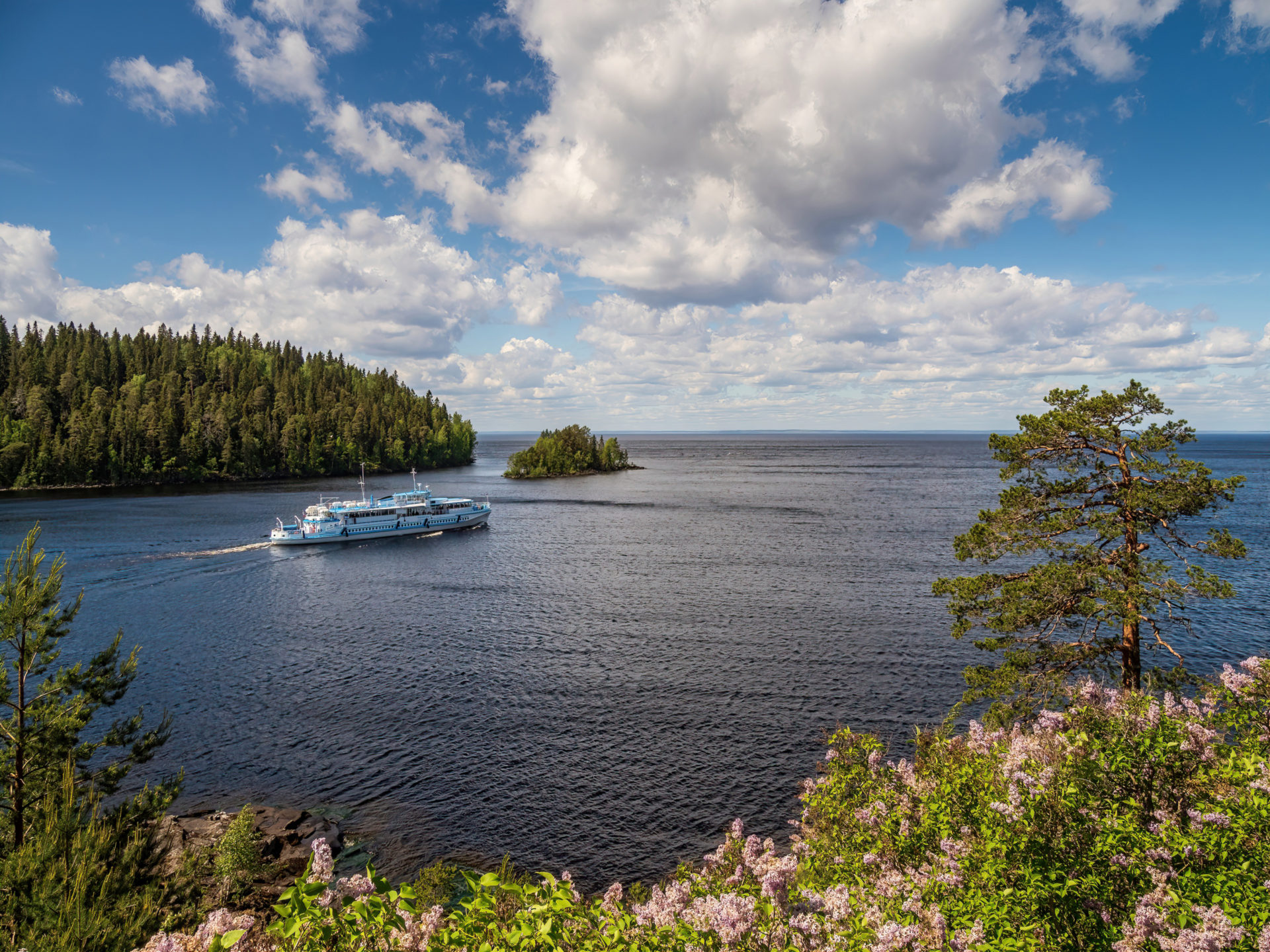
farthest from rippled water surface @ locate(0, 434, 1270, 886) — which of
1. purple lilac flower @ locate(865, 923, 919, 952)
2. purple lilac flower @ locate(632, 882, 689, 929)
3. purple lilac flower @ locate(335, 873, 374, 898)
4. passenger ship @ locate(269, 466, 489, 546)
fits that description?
purple lilac flower @ locate(865, 923, 919, 952)

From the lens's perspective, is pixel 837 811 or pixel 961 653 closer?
pixel 837 811

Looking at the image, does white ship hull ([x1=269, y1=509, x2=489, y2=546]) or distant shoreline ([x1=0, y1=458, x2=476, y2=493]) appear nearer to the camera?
white ship hull ([x1=269, y1=509, x2=489, y2=546])

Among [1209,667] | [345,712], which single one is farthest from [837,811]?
[1209,667]

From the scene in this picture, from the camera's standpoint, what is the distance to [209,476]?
178000 mm

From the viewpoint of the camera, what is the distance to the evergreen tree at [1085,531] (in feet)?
72.4

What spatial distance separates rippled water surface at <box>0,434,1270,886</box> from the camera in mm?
28859

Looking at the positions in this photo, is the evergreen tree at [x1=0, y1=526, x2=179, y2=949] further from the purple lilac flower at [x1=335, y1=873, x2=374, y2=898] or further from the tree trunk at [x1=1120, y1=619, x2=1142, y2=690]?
the tree trunk at [x1=1120, y1=619, x2=1142, y2=690]

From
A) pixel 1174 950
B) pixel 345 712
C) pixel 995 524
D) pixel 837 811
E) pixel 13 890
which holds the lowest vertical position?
pixel 345 712

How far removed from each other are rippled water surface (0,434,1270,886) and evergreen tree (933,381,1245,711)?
9829mm

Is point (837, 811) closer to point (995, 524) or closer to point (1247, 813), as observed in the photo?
point (1247, 813)

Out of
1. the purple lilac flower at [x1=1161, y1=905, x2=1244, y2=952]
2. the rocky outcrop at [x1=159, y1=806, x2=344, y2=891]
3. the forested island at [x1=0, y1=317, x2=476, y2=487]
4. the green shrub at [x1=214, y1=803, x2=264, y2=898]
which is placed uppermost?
the forested island at [x1=0, y1=317, x2=476, y2=487]

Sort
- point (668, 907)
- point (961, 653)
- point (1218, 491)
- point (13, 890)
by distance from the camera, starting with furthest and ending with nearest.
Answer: point (961, 653), point (1218, 491), point (13, 890), point (668, 907)

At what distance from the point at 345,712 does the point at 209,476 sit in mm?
173723

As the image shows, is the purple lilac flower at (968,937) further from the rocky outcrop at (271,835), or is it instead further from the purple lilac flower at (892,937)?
the rocky outcrop at (271,835)
